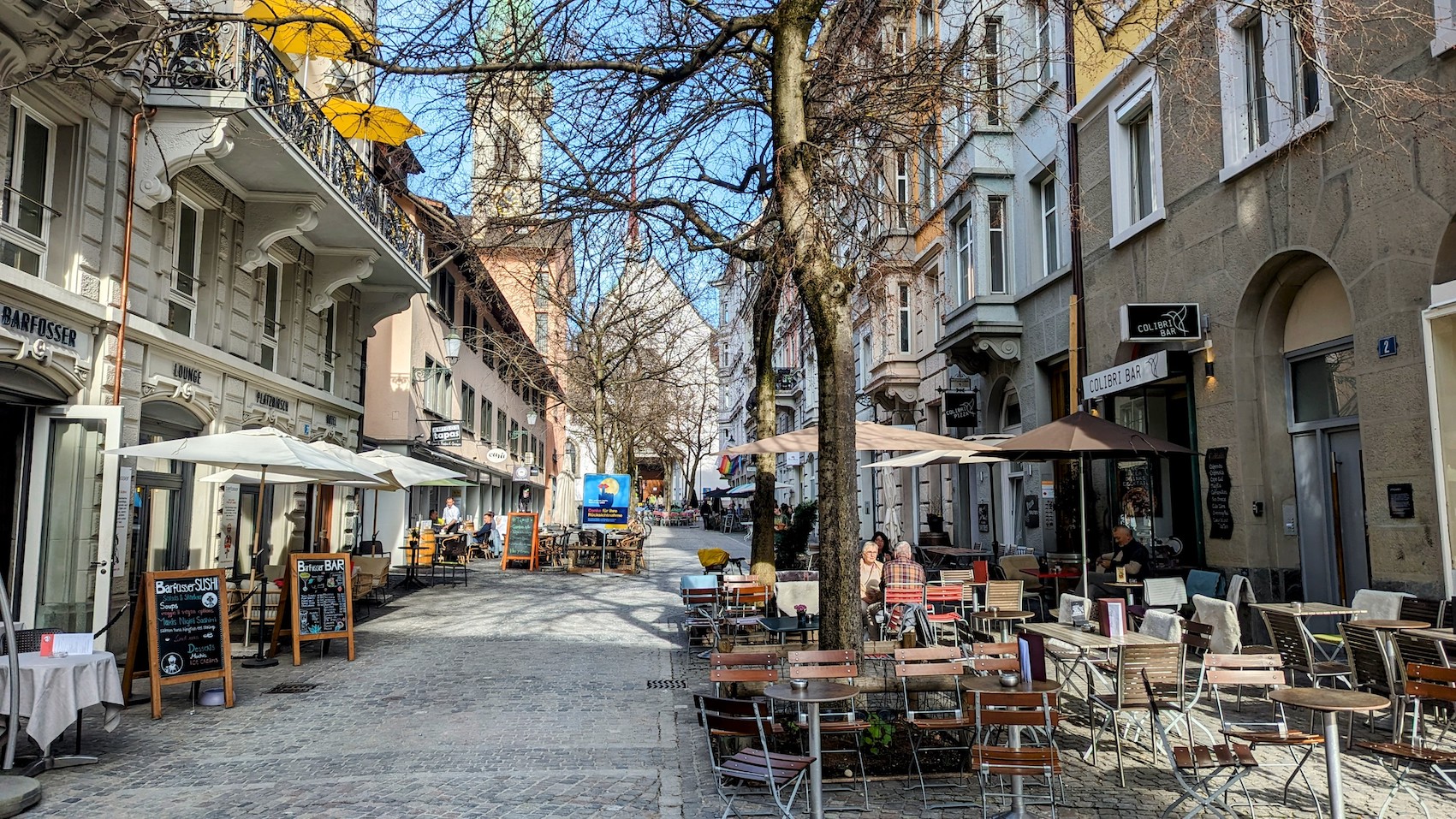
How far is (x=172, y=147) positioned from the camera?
1163 cm

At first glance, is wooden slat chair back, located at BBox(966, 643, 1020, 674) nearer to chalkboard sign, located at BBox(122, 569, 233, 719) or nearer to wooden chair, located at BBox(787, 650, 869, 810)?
wooden chair, located at BBox(787, 650, 869, 810)

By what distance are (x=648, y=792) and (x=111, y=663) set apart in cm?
407

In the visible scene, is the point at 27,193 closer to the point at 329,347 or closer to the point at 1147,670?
the point at 329,347

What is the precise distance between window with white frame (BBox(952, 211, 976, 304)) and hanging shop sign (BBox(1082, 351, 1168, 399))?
6935 mm

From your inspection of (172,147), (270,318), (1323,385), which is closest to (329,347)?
(270,318)

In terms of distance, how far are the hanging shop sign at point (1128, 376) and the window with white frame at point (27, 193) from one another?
509 inches

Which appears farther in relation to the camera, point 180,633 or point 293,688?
point 293,688

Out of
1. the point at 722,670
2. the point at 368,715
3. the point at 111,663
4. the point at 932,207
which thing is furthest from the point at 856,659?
the point at 932,207

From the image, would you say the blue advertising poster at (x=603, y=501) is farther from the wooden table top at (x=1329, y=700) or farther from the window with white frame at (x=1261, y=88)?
the wooden table top at (x=1329, y=700)

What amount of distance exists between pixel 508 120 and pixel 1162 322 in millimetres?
8631

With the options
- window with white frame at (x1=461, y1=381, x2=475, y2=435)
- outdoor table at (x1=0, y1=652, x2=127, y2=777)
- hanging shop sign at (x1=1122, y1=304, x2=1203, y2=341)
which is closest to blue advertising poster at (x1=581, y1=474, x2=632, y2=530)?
window with white frame at (x1=461, y1=381, x2=475, y2=435)

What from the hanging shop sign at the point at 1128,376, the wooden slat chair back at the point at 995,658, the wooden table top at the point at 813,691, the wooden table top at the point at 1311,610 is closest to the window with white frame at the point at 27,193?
the wooden table top at the point at 813,691

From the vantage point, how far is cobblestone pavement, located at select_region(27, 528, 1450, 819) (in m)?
5.99

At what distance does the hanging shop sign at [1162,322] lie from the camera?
508 inches
